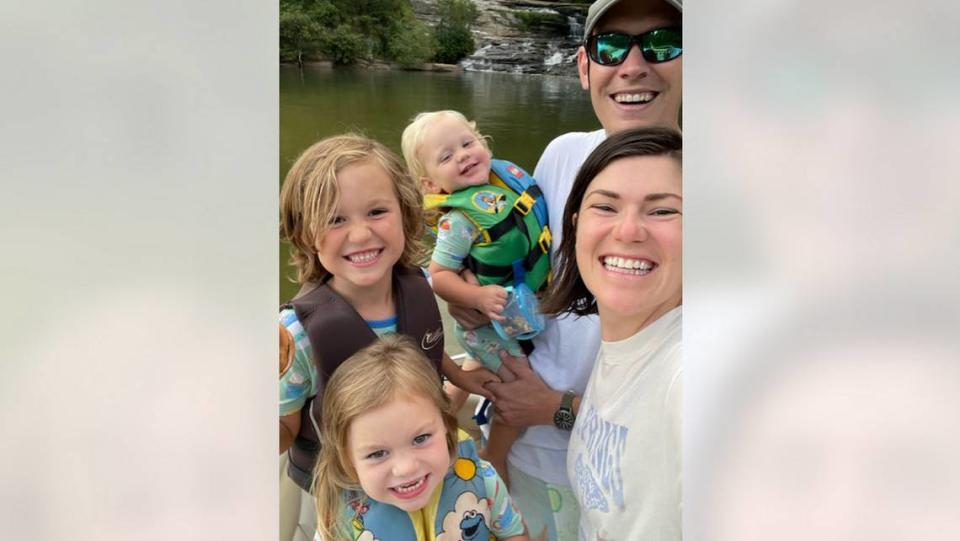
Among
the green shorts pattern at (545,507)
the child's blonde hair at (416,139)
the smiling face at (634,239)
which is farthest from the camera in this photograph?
the green shorts pattern at (545,507)

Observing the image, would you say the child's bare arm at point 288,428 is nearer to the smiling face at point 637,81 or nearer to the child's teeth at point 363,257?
the child's teeth at point 363,257

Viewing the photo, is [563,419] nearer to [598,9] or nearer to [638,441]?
[638,441]

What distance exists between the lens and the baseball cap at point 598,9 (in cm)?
115

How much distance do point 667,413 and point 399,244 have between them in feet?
1.35

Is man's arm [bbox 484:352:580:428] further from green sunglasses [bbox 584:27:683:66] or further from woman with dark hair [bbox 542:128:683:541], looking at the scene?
green sunglasses [bbox 584:27:683:66]

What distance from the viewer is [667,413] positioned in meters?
1.11

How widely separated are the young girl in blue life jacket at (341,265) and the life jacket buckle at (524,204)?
0.53 ft

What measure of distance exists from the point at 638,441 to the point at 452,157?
0.47 metres

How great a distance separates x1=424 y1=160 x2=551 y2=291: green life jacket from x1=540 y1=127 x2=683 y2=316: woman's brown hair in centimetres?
4

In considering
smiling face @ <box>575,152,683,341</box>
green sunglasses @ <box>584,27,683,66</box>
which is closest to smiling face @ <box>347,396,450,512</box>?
smiling face @ <box>575,152,683,341</box>

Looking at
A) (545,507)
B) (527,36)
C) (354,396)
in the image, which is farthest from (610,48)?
(545,507)

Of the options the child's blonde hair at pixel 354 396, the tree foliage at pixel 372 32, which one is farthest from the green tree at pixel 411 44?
the child's blonde hair at pixel 354 396
